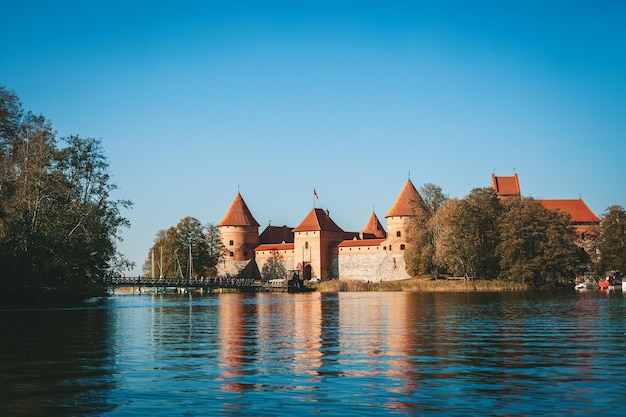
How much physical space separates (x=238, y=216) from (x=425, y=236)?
104 feet

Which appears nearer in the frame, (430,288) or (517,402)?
(517,402)

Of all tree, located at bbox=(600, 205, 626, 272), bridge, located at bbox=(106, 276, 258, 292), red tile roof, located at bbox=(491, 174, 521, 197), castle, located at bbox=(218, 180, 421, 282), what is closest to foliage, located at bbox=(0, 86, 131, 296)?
bridge, located at bbox=(106, 276, 258, 292)

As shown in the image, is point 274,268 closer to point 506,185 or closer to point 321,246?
point 321,246

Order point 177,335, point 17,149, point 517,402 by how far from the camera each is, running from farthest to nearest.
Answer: point 17,149
point 177,335
point 517,402

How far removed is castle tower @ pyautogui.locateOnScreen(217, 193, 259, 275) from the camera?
Answer: 89.6 metres

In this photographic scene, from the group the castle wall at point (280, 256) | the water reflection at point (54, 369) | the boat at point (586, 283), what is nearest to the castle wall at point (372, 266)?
the castle wall at point (280, 256)

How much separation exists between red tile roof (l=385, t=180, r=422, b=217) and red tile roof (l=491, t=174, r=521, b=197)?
12652 millimetres

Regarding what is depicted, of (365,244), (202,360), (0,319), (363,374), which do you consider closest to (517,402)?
(363,374)

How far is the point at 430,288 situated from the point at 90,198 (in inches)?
1198

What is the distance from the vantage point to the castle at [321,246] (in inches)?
3061

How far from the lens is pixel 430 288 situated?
201 feet

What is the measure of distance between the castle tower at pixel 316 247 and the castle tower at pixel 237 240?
724 centimetres

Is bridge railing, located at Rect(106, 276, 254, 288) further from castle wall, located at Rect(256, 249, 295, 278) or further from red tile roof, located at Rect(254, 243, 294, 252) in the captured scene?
red tile roof, located at Rect(254, 243, 294, 252)

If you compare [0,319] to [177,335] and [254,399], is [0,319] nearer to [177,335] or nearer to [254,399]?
[177,335]
